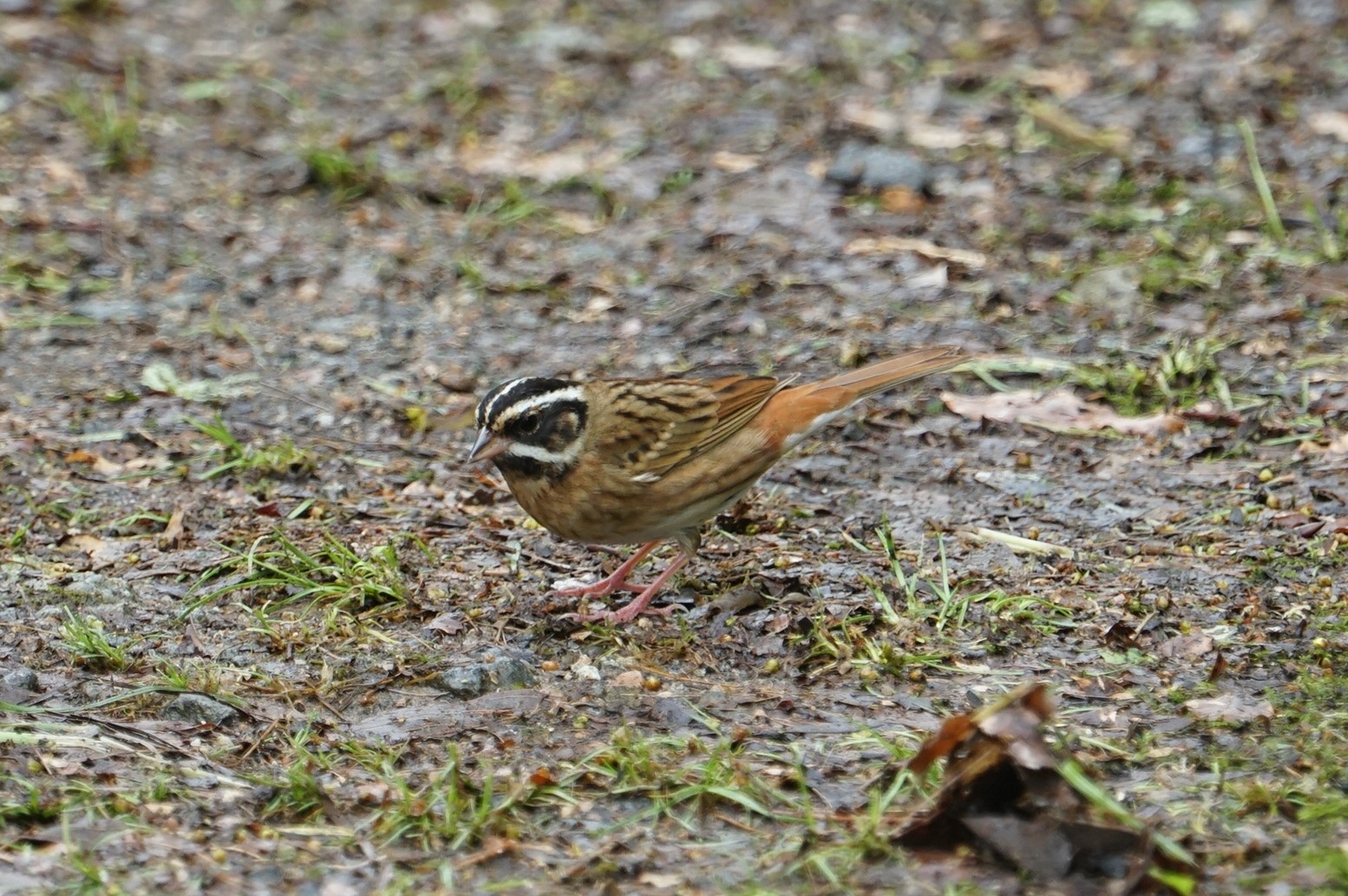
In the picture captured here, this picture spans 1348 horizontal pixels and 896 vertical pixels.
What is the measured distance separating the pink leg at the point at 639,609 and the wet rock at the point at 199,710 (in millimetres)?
1361

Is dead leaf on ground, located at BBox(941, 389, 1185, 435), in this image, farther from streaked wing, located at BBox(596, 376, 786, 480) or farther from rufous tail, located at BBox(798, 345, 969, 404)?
streaked wing, located at BBox(596, 376, 786, 480)

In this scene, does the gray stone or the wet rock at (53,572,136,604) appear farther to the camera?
the wet rock at (53,572,136,604)

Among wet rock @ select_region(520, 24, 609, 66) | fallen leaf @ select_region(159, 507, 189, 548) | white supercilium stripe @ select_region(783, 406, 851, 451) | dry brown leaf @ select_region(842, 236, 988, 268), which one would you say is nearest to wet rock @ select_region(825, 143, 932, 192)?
dry brown leaf @ select_region(842, 236, 988, 268)

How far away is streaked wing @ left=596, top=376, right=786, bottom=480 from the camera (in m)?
6.23

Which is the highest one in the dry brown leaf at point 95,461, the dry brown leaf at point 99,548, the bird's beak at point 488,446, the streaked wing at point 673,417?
the bird's beak at point 488,446

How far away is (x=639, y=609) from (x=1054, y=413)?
8.08 feet

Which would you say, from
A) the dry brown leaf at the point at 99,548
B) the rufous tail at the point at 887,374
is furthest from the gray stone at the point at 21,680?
the rufous tail at the point at 887,374

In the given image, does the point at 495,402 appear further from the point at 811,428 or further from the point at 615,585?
the point at 811,428

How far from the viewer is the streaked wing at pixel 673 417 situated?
6.23 metres

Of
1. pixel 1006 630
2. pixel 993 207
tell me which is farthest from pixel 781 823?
pixel 993 207

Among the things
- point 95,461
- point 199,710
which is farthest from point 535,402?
point 95,461

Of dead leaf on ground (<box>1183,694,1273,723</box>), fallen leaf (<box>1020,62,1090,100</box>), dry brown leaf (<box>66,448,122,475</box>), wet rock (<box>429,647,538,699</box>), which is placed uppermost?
fallen leaf (<box>1020,62,1090,100</box>)

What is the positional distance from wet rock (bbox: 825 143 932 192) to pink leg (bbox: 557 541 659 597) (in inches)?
158

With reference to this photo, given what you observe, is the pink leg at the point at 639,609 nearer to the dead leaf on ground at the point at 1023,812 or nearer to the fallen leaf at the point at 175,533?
the fallen leaf at the point at 175,533
